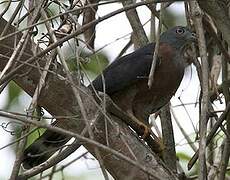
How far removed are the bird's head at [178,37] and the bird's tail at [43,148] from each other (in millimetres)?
1430

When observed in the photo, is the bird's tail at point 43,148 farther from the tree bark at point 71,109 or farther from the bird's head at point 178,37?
the bird's head at point 178,37

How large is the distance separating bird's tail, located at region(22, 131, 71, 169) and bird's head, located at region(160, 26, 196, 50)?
1.43m

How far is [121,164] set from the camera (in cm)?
304

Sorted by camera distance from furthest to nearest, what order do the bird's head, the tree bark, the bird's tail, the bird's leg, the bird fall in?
the bird's head < the bird < the bird's tail < the bird's leg < the tree bark

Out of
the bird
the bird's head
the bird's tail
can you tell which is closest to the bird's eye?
the bird's head

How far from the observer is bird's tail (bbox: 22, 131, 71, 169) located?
3545mm

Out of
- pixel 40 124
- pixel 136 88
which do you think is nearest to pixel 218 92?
pixel 136 88

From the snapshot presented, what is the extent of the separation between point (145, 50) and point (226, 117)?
0.94 m

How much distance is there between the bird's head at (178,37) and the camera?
460 cm

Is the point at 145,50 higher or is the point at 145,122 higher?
the point at 145,50

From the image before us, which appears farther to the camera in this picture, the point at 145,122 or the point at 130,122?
the point at 145,122

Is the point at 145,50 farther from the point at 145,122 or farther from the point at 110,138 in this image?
the point at 110,138

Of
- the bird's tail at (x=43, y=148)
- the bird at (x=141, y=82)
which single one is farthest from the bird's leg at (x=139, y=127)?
the bird's tail at (x=43, y=148)

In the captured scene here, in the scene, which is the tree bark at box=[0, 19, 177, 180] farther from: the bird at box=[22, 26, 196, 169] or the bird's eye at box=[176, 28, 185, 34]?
the bird's eye at box=[176, 28, 185, 34]
